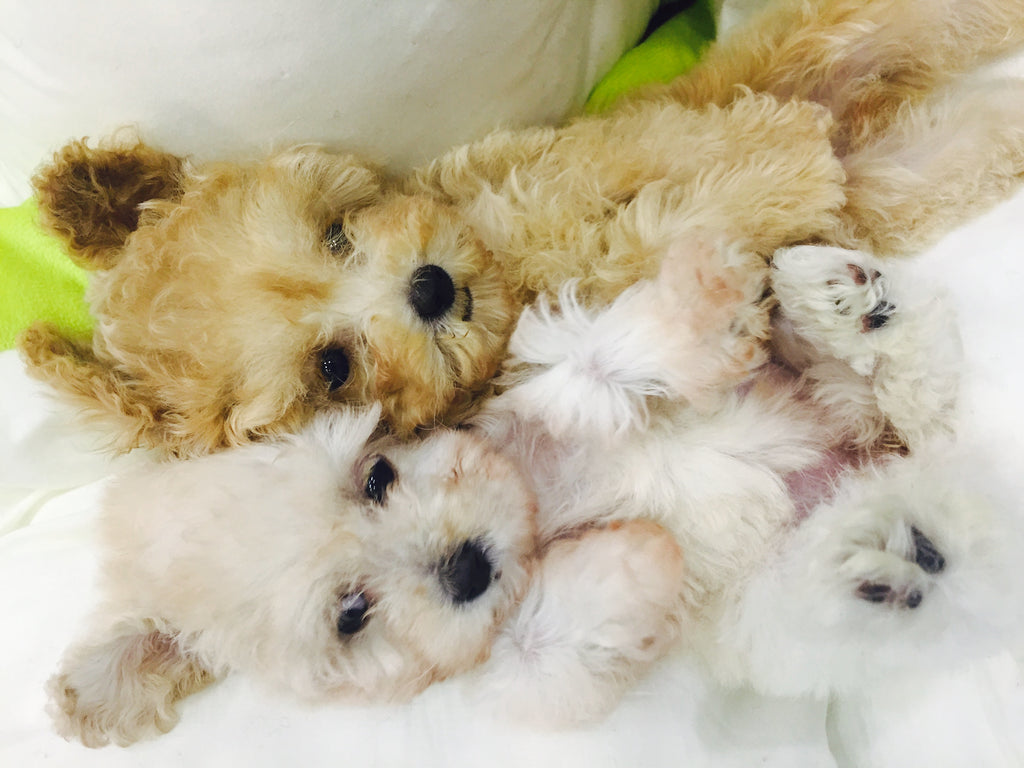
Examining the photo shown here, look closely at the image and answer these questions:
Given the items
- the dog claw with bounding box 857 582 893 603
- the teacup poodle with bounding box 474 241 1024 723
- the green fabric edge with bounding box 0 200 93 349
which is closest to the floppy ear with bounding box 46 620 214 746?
the teacup poodle with bounding box 474 241 1024 723

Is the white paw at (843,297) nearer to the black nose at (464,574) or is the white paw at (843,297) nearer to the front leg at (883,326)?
the front leg at (883,326)

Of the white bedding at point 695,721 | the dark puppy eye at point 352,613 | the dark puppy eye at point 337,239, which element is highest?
the dark puppy eye at point 337,239

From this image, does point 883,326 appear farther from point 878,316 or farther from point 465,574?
point 465,574

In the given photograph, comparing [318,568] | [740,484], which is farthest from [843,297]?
[318,568]

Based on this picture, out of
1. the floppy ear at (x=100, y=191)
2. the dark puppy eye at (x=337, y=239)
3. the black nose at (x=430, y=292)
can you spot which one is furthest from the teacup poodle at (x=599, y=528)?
the floppy ear at (x=100, y=191)

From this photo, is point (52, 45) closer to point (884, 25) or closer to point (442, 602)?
point (442, 602)

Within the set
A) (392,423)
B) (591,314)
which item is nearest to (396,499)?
(392,423)
